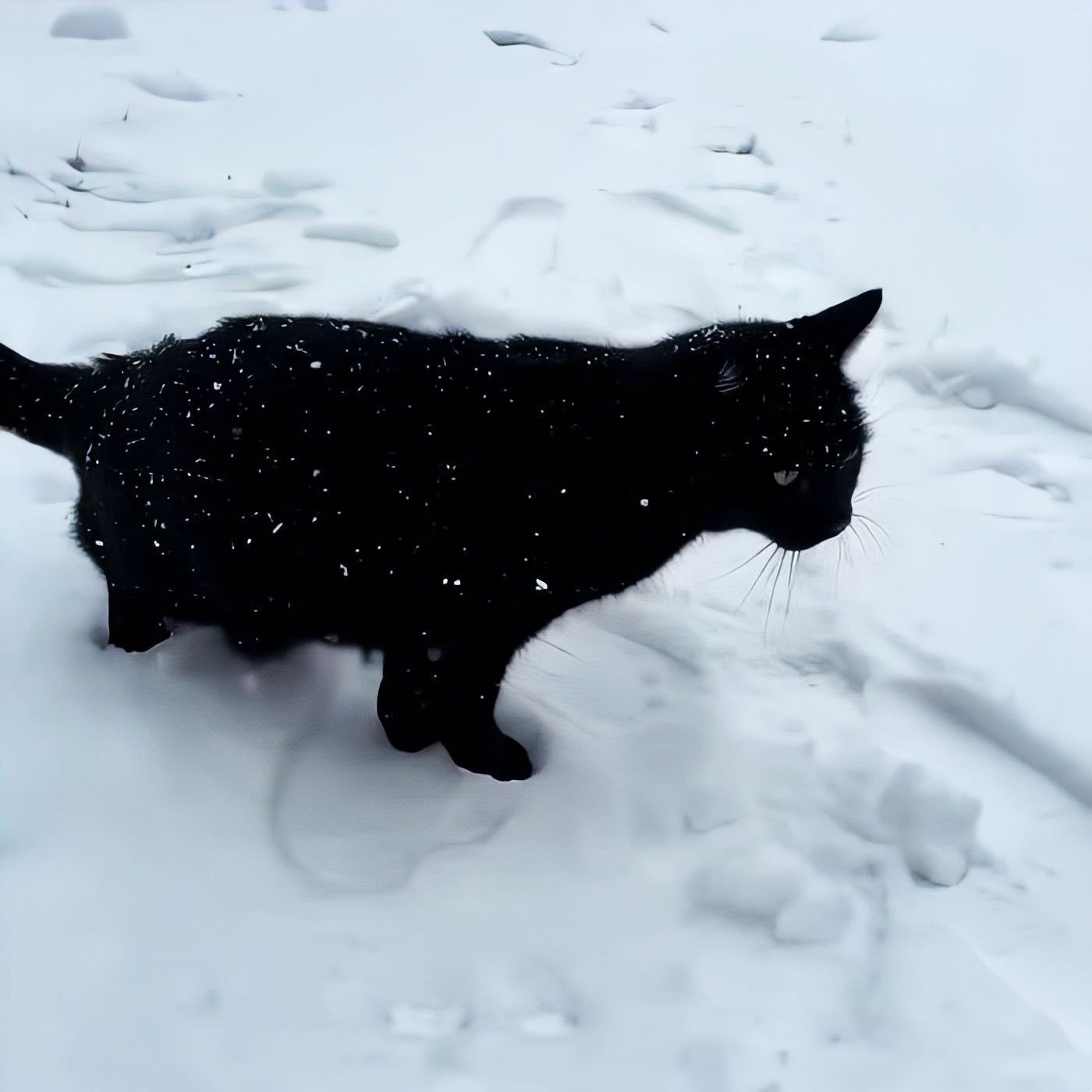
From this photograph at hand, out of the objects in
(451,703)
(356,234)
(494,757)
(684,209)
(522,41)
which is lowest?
(494,757)

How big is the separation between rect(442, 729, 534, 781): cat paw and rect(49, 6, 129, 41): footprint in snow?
3571 millimetres

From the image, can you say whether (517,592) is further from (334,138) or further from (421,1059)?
(334,138)

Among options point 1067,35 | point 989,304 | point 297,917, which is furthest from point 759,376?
point 1067,35

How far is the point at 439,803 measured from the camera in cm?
164

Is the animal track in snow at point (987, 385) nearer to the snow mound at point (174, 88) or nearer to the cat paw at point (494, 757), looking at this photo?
the cat paw at point (494, 757)

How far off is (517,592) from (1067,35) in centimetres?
368

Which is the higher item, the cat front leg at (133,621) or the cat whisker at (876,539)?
the cat whisker at (876,539)

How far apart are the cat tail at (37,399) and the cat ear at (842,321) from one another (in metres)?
1.29

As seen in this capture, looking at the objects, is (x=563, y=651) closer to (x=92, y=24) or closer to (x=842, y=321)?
(x=842, y=321)

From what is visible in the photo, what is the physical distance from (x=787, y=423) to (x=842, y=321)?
0.73 ft

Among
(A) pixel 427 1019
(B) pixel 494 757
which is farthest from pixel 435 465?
(A) pixel 427 1019

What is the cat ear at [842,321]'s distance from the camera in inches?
61.9

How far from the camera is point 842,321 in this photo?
158 centimetres

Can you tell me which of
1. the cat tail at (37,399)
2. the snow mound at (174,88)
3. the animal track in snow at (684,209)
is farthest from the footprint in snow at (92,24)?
the cat tail at (37,399)
